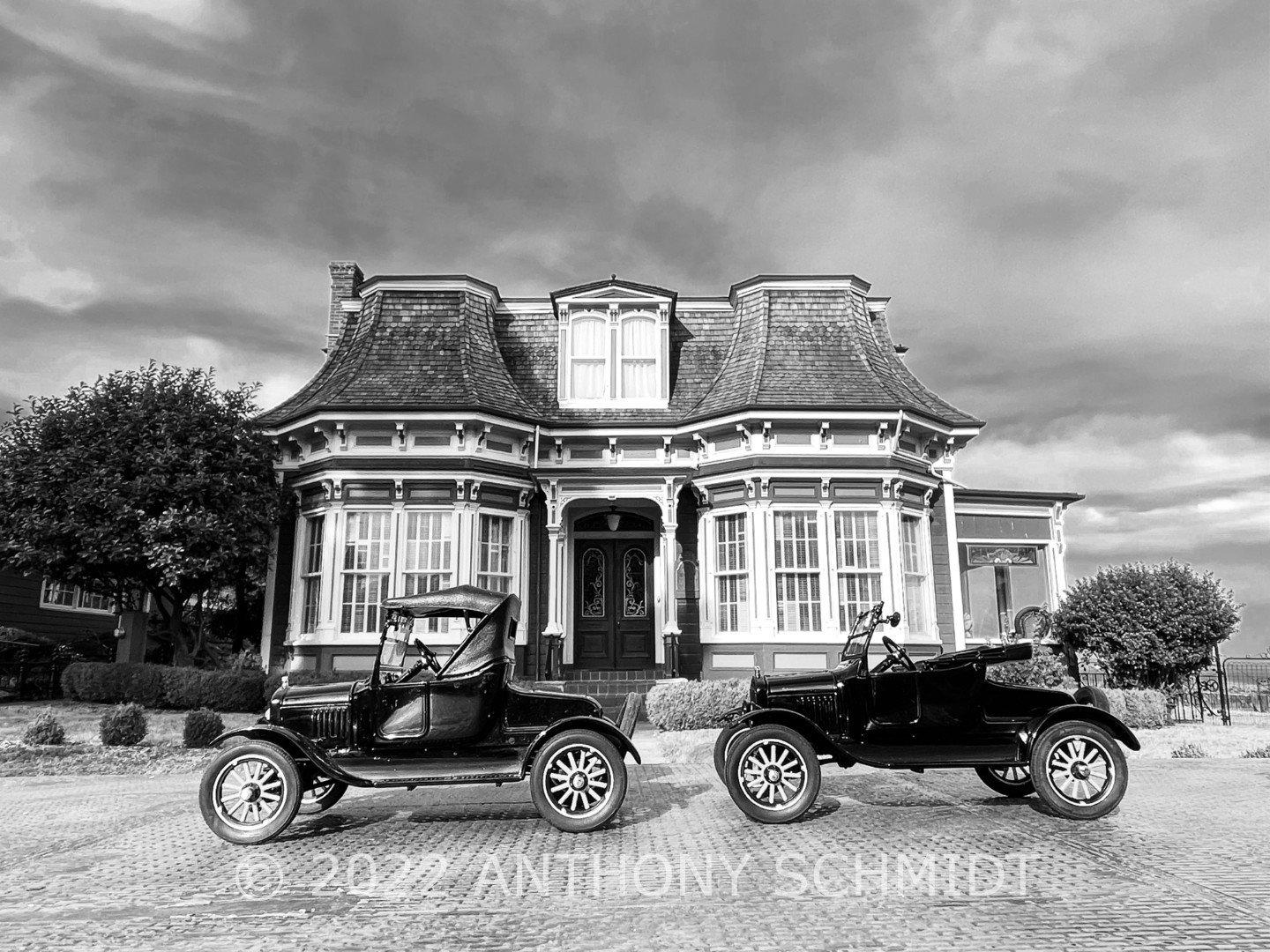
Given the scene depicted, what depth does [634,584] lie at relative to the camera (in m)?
18.2

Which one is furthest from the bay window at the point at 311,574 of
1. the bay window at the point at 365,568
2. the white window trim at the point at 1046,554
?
the white window trim at the point at 1046,554

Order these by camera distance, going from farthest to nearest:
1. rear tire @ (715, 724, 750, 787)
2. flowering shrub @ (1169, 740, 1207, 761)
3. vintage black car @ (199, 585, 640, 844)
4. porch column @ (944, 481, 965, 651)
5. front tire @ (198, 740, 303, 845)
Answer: porch column @ (944, 481, 965, 651) < flowering shrub @ (1169, 740, 1207, 761) < rear tire @ (715, 724, 750, 787) < vintage black car @ (199, 585, 640, 844) < front tire @ (198, 740, 303, 845)

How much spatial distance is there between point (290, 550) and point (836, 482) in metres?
10.8

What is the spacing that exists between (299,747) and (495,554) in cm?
992

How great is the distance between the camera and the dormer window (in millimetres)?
18391

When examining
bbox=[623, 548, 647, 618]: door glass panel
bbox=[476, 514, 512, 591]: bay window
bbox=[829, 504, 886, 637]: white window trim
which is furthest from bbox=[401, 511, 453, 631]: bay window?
bbox=[829, 504, 886, 637]: white window trim

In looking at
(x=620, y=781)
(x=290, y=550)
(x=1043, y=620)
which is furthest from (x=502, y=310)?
(x=620, y=781)

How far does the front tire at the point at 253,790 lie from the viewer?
6.88m

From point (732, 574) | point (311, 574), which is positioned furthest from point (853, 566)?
point (311, 574)

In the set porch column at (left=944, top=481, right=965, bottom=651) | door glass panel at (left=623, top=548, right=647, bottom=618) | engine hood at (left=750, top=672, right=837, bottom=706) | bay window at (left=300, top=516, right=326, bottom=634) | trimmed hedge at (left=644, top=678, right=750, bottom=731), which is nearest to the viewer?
engine hood at (left=750, top=672, right=837, bottom=706)

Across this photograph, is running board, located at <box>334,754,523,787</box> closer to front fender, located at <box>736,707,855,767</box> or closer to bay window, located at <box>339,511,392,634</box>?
front fender, located at <box>736,707,855,767</box>

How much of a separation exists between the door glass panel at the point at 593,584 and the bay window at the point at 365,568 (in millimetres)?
4055

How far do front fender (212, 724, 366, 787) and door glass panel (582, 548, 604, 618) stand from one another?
10954 millimetres

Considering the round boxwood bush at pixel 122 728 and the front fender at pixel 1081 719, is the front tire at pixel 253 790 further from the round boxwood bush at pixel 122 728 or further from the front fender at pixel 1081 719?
the round boxwood bush at pixel 122 728
